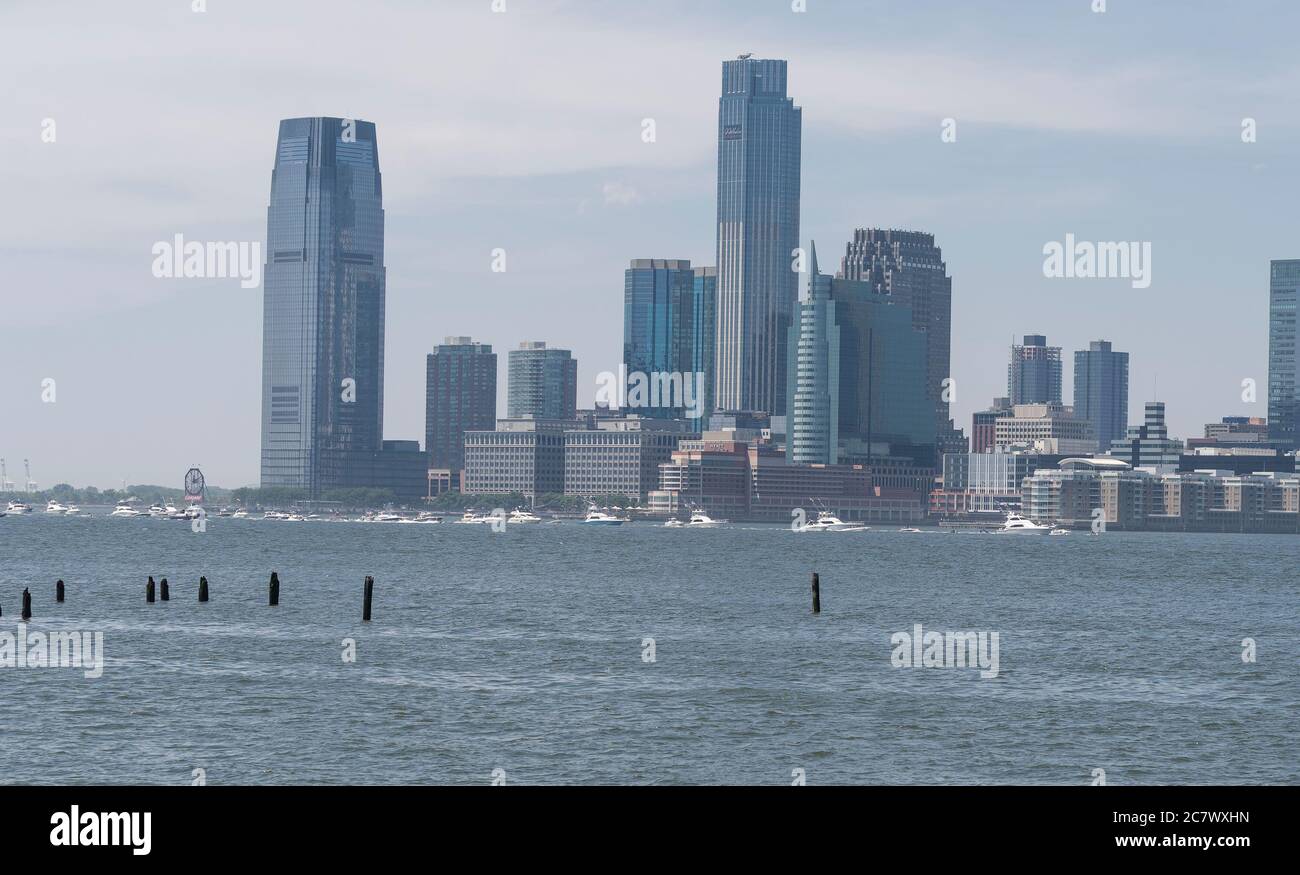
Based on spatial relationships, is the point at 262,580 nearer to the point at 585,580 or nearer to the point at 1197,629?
the point at 585,580

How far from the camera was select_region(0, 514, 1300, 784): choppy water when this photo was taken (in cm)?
3928

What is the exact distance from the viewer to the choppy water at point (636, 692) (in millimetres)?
39281

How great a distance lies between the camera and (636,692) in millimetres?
52156

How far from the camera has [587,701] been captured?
49.7 meters

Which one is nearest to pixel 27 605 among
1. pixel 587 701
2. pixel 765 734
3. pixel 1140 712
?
pixel 587 701
